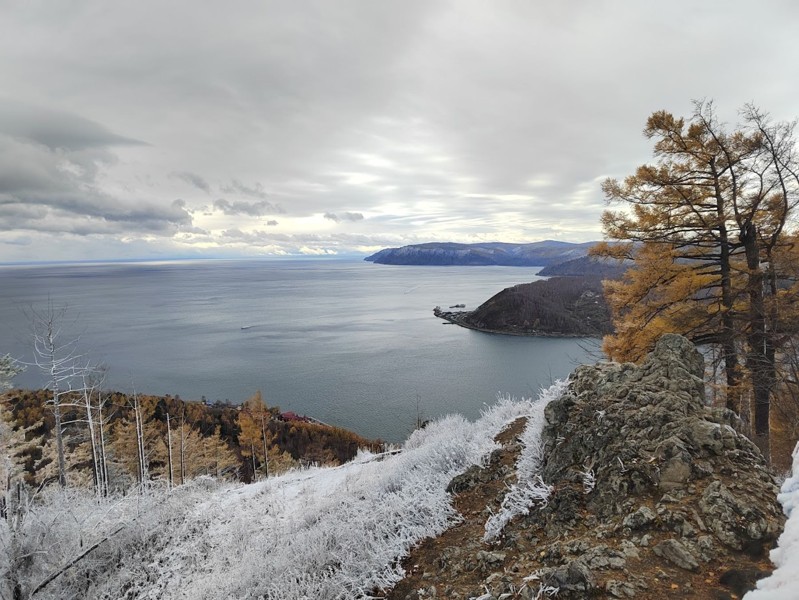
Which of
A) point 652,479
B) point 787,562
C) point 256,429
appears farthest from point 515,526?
point 256,429

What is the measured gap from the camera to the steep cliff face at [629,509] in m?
3.39

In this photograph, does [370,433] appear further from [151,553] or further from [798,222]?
[798,222]

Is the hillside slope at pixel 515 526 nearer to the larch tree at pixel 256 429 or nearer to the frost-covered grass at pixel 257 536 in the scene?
the frost-covered grass at pixel 257 536

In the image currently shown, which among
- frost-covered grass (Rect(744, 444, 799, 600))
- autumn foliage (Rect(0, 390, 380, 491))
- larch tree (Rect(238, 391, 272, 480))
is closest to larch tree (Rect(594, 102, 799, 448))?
frost-covered grass (Rect(744, 444, 799, 600))

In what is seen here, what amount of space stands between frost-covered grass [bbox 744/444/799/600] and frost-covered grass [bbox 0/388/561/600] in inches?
121

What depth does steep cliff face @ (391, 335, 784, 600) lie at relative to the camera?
339 cm

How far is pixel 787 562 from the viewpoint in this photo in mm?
2467

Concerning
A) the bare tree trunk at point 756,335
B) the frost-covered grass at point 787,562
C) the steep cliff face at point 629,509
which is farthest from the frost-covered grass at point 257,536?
the bare tree trunk at point 756,335

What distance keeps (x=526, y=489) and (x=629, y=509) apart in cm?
123

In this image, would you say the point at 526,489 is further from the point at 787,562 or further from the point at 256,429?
the point at 256,429

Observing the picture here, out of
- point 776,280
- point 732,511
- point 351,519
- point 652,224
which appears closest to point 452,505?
point 351,519

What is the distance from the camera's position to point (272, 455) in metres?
31.8

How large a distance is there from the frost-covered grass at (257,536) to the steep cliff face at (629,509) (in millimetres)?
613

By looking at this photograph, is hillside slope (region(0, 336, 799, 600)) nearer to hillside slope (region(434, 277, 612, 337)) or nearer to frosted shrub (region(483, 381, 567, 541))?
frosted shrub (region(483, 381, 567, 541))
